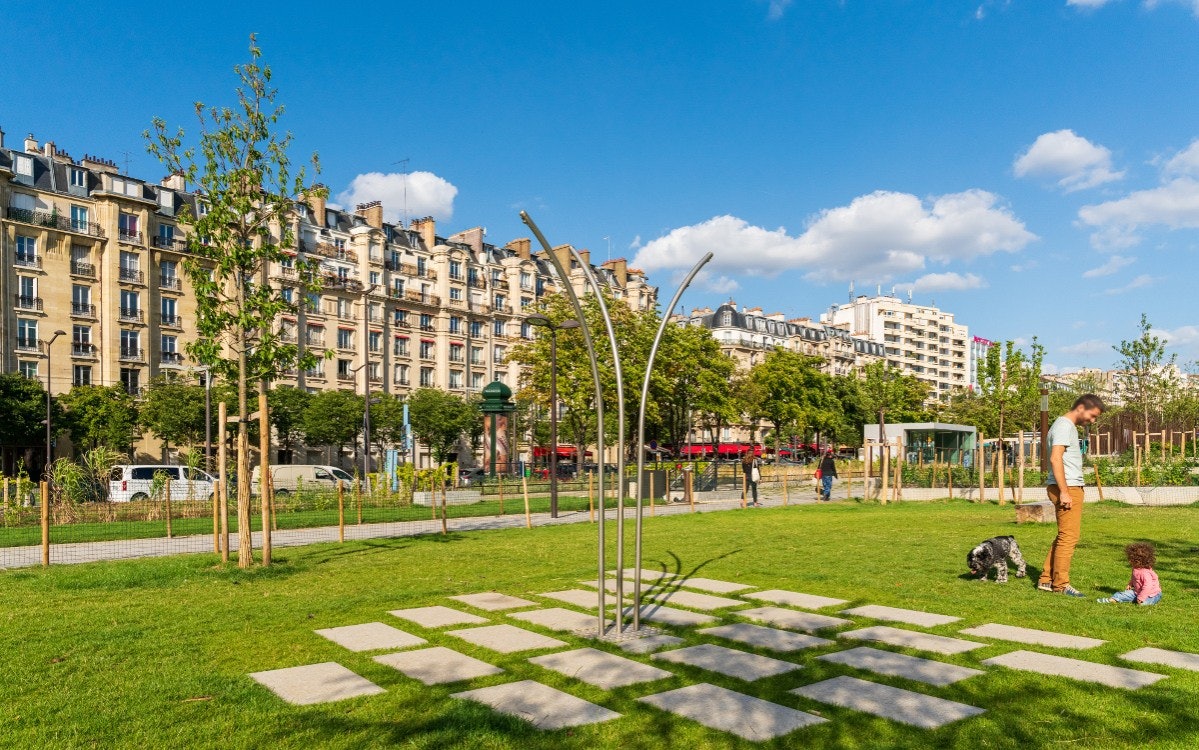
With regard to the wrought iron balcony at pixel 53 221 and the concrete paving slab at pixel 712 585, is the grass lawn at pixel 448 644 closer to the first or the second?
the concrete paving slab at pixel 712 585

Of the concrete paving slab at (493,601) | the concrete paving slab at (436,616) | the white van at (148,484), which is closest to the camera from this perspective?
the concrete paving slab at (436,616)

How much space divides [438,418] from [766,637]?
5961 centimetres

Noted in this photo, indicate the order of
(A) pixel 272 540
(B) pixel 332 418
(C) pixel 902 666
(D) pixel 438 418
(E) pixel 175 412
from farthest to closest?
(D) pixel 438 418, (B) pixel 332 418, (E) pixel 175 412, (A) pixel 272 540, (C) pixel 902 666

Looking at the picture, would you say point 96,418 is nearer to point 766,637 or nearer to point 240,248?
point 240,248

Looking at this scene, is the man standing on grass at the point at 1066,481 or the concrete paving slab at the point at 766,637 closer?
the concrete paving slab at the point at 766,637

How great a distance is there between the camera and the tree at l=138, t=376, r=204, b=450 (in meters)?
50.5

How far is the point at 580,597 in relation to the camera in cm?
909

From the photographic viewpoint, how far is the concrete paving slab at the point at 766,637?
6609 mm

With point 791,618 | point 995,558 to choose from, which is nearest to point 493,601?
point 791,618

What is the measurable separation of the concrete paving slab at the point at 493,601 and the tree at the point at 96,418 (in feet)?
157

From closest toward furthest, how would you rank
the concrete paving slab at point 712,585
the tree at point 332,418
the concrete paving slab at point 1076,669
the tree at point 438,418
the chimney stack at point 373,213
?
the concrete paving slab at point 1076,669 < the concrete paving slab at point 712,585 < the tree at point 332,418 < the tree at point 438,418 < the chimney stack at point 373,213

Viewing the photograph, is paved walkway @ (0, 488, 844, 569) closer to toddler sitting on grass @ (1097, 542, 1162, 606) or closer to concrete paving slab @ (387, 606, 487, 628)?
concrete paving slab @ (387, 606, 487, 628)

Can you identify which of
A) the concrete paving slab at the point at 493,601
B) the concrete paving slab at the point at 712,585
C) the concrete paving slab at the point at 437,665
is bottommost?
the concrete paving slab at the point at 712,585

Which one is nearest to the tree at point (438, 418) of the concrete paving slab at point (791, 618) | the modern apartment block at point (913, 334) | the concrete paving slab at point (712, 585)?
the concrete paving slab at point (712, 585)
